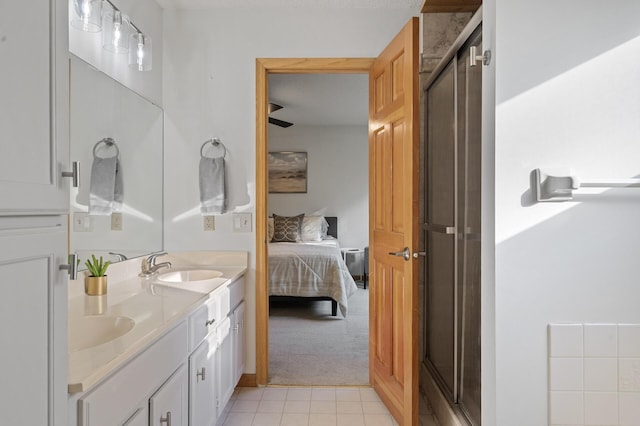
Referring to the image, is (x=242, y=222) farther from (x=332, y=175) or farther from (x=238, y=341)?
(x=332, y=175)

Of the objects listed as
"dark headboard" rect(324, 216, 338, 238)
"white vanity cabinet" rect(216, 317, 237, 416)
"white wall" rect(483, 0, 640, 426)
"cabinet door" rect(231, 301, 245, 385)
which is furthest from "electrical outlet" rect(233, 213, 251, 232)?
"dark headboard" rect(324, 216, 338, 238)

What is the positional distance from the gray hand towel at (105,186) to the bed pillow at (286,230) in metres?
3.93

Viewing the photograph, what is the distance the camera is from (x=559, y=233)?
1.42m

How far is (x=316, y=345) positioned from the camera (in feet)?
11.9

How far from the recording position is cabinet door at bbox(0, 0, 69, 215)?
2.46ft

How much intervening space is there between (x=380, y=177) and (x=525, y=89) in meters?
1.28

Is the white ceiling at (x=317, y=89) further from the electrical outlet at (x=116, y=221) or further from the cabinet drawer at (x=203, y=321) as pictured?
the cabinet drawer at (x=203, y=321)

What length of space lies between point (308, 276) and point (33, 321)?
3797 millimetres

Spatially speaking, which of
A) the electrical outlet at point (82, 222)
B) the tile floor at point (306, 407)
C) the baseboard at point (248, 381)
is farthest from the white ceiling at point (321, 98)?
the tile floor at point (306, 407)

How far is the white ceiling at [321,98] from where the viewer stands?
14.8ft

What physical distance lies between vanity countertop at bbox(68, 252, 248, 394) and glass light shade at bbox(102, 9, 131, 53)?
1.13 meters

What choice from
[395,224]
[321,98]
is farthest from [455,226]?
[321,98]

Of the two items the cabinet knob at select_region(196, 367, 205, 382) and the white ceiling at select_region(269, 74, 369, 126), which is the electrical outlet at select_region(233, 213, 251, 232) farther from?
Answer: the white ceiling at select_region(269, 74, 369, 126)

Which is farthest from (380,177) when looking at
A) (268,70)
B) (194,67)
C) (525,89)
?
(194,67)
